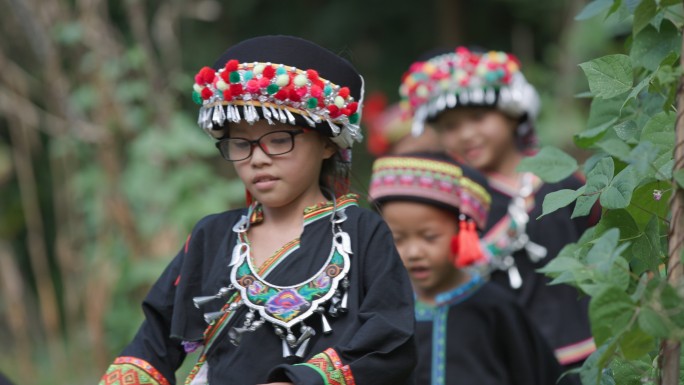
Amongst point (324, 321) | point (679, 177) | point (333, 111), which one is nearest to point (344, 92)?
point (333, 111)

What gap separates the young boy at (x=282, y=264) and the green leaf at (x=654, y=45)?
33.8 inches

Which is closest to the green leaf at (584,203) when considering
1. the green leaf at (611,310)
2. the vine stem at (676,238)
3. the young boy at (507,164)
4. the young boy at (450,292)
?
the vine stem at (676,238)

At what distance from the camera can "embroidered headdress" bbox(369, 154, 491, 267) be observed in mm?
4465

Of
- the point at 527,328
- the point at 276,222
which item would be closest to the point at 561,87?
the point at 527,328

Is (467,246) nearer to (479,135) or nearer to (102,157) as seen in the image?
(479,135)

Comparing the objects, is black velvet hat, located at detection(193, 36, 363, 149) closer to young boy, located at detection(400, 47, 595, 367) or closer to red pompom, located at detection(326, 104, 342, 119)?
red pompom, located at detection(326, 104, 342, 119)

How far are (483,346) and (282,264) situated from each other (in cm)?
145

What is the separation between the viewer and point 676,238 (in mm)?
2477

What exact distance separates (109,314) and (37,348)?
9.65ft

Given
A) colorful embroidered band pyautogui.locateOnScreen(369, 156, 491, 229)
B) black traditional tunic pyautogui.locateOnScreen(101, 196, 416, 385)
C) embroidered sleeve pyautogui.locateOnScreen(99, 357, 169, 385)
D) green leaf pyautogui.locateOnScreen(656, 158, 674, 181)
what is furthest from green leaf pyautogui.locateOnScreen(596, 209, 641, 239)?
colorful embroidered band pyautogui.locateOnScreen(369, 156, 491, 229)

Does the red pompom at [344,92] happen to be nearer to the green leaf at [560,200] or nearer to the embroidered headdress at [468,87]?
the green leaf at [560,200]

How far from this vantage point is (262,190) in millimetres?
3195

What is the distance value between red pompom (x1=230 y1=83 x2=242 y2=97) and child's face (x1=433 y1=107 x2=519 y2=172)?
A: 271cm

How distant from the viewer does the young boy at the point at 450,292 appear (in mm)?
4383
